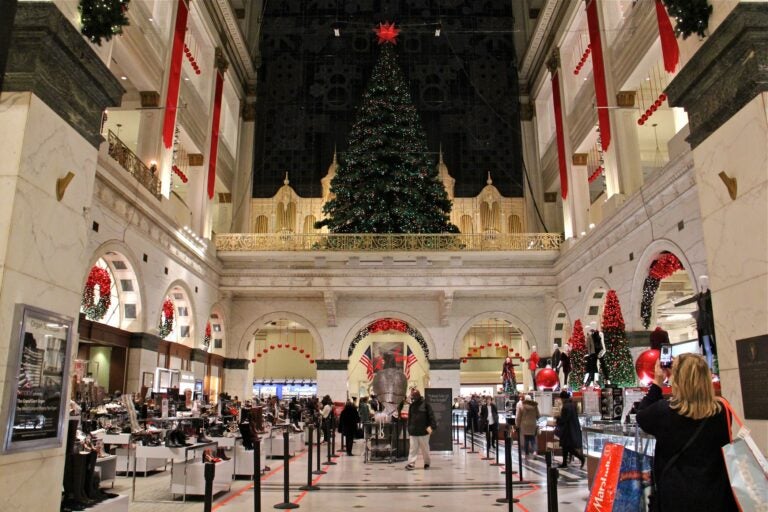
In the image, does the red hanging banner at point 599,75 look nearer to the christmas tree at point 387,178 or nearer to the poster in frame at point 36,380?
the christmas tree at point 387,178

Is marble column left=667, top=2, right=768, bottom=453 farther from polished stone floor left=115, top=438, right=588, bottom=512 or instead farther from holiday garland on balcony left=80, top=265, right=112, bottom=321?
holiday garland on balcony left=80, top=265, right=112, bottom=321

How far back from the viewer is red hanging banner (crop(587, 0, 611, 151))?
53.1ft

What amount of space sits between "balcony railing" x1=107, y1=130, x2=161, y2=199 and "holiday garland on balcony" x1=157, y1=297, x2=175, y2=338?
3.15 meters

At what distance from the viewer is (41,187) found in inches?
185

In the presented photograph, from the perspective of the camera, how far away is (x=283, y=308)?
74.4 feet

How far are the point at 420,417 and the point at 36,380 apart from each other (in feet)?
24.7

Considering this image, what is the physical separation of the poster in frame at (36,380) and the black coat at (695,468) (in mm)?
4053

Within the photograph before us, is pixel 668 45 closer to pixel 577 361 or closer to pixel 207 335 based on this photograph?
pixel 577 361

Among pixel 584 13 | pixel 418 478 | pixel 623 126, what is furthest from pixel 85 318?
pixel 584 13

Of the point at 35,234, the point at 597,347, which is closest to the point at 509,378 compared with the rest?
the point at 597,347

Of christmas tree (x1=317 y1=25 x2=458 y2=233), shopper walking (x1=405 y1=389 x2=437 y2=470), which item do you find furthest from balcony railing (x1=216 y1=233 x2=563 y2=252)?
shopper walking (x1=405 y1=389 x2=437 y2=470)

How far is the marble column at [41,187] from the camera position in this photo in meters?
4.35

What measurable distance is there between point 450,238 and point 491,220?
15.8ft

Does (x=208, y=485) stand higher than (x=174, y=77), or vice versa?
(x=174, y=77)
